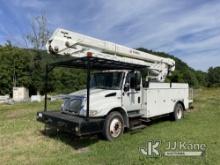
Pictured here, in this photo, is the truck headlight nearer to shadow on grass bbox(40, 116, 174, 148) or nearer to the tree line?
shadow on grass bbox(40, 116, 174, 148)

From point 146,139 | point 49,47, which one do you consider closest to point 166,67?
point 146,139

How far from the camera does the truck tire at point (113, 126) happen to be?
662 centimetres

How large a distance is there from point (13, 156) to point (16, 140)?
151 cm

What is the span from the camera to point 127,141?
6742 mm

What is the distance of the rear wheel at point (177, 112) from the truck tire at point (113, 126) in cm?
376

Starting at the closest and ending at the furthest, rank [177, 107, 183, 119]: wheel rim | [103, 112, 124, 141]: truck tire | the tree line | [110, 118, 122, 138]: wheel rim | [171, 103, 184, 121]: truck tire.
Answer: [103, 112, 124, 141]: truck tire
[110, 118, 122, 138]: wheel rim
[171, 103, 184, 121]: truck tire
[177, 107, 183, 119]: wheel rim
the tree line

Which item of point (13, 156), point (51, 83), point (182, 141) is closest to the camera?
point (13, 156)

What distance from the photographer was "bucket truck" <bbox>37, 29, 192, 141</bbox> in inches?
257

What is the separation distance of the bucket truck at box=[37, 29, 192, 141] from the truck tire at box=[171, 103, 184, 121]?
1.41 ft

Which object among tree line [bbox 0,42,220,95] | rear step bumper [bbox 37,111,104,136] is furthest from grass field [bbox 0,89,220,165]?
tree line [bbox 0,42,220,95]

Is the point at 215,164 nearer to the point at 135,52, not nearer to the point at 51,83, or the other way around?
the point at 135,52

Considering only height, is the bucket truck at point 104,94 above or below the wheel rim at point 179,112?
above

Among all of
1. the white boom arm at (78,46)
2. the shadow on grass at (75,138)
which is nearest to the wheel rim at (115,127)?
the shadow on grass at (75,138)
